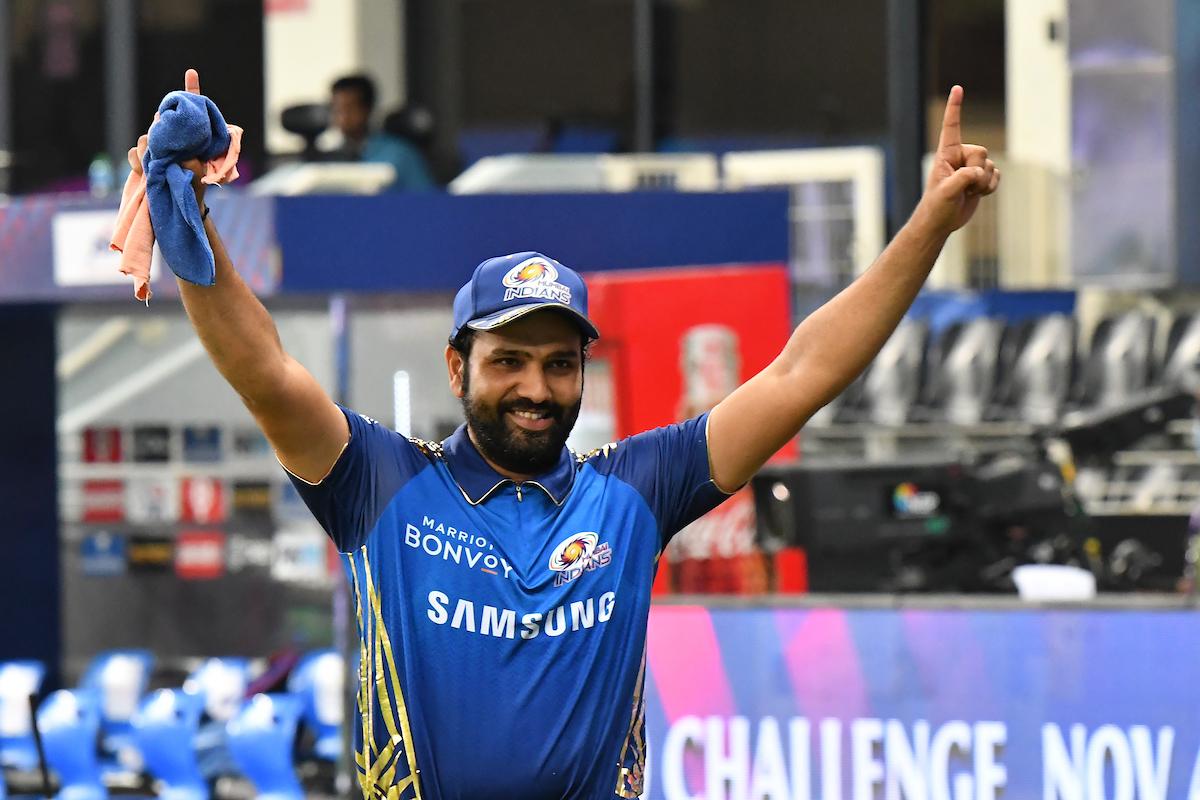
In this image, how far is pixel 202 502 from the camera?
12516 mm

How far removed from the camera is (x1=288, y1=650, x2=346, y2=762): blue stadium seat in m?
8.69

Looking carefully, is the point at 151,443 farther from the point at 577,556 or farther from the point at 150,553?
the point at 577,556

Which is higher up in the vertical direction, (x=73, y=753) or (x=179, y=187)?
(x=179, y=187)

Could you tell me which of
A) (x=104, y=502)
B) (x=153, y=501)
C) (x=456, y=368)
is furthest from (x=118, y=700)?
(x=456, y=368)

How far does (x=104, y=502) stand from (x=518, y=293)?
959cm

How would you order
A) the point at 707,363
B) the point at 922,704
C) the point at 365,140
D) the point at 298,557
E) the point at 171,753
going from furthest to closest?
the point at 298,557 < the point at 365,140 < the point at 171,753 < the point at 707,363 < the point at 922,704

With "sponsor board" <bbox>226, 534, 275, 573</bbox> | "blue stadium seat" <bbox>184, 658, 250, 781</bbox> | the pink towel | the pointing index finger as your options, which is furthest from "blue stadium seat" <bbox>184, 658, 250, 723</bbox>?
the pointing index finger

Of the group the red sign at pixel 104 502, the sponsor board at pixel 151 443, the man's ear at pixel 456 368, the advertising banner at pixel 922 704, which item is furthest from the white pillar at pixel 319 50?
the man's ear at pixel 456 368

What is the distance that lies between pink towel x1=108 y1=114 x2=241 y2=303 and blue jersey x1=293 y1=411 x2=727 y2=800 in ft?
1.43

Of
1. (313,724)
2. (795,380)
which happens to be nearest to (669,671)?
(313,724)

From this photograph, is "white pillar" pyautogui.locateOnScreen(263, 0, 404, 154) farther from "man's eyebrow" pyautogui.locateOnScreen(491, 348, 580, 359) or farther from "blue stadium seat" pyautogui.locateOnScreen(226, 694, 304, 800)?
"man's eyebrow" pyautogui.locateOnScreen(491, 348, 580, 359)

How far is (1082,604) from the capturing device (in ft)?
20.7

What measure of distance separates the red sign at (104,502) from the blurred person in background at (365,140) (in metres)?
2.91

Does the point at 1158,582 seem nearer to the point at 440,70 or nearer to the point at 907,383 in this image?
the point at 907,383
